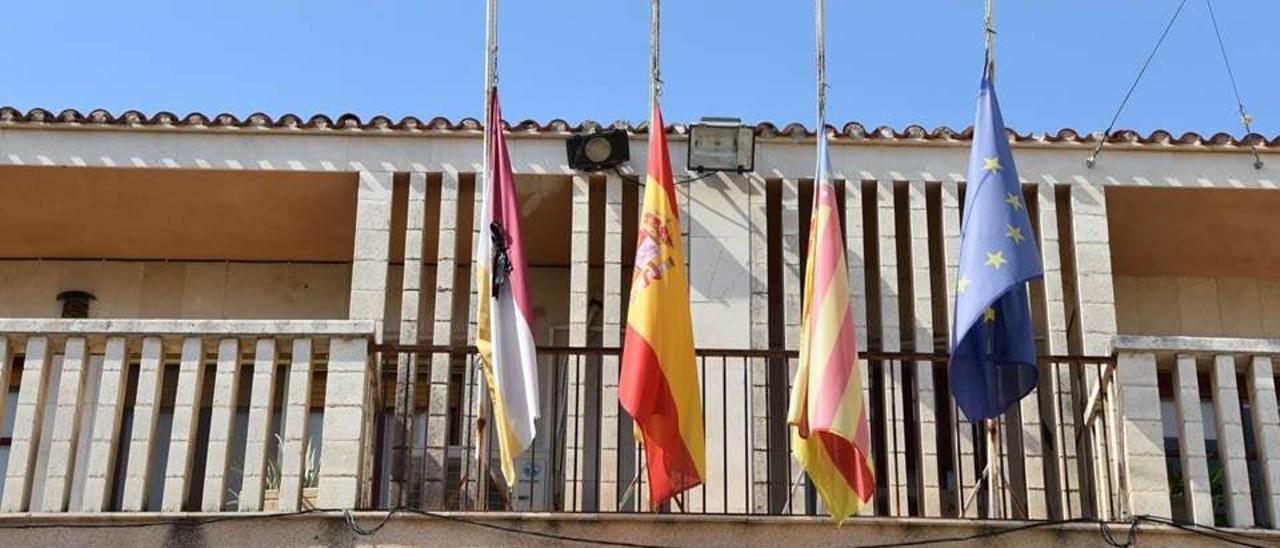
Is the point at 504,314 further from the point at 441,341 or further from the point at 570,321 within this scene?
the point at 570,321

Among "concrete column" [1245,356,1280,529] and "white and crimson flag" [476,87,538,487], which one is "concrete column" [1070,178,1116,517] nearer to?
→ "concrete column" [1245,356,1280,529]

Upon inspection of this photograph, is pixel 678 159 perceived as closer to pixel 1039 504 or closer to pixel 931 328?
pixel 931 328

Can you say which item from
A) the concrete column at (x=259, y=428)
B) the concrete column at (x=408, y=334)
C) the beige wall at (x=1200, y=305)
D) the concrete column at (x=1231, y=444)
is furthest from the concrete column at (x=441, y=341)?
the beige wall at (x=1200, y=305)

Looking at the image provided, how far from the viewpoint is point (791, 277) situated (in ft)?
42.4

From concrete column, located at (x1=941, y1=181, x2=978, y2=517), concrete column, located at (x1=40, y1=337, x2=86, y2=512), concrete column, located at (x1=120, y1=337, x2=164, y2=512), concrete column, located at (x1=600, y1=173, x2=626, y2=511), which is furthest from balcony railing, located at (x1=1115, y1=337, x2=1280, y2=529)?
concrete column, located at (x1=40, y1=337, x2=86, y2=512)

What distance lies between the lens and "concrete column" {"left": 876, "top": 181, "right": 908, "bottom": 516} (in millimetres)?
12172

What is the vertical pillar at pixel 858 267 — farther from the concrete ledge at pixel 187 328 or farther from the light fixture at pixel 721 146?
the concrete ledge at pixel 187 328

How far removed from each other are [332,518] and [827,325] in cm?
294

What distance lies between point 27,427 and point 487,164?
3088 millimetres

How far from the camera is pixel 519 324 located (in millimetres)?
11633

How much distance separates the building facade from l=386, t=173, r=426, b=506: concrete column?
0.09ft

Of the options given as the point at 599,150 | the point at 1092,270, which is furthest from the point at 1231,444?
the point at 599,150

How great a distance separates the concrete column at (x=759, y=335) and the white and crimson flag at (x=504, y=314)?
1.58 metres

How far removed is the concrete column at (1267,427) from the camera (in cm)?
1103
